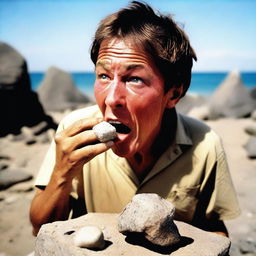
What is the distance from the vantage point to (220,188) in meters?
2.53

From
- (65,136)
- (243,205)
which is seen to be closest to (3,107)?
(243,205)

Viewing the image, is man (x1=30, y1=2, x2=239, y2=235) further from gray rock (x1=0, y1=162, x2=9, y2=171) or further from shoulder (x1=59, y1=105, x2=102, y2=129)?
gray rock (x1=0, y1=162, x2=9, y2=171)

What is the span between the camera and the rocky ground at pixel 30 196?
13.1 feet

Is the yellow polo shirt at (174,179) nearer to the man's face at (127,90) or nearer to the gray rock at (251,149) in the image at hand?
the man's face at (127,90)

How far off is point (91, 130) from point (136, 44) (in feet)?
2.04

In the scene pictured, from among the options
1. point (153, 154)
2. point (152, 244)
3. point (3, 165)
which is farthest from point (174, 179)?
point (3, 165)

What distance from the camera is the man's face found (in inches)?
79.8

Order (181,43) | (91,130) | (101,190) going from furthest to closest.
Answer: (101,190) → (181,43) → (91,130)

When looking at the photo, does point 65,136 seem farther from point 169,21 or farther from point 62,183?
point 169,21

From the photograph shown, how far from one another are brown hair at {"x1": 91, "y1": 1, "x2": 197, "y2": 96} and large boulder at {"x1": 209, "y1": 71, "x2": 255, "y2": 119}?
9.84m

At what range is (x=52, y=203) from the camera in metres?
2.13

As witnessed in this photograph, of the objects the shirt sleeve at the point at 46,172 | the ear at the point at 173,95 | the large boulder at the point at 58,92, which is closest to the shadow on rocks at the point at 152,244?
the shirt sleeve at the point at 46,172

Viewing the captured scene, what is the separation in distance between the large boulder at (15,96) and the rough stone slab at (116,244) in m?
7.30

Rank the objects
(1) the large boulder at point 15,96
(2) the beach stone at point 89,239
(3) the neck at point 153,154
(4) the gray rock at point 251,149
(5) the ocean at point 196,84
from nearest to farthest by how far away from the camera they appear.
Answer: (2) the beach stone at point 89,239 < (3) the neck at point 153,154 < (4) the gray rock at point 251,149 < (1) the large boulder at point 15,96 < (5) the ocean at point 196,84
